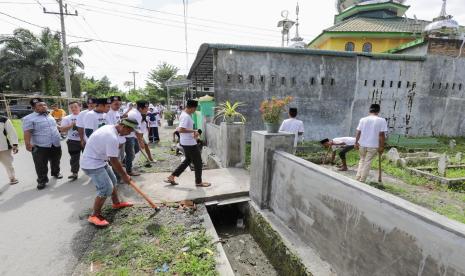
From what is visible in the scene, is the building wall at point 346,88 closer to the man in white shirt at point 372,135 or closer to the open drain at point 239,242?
the man in white shirt at point 372,135

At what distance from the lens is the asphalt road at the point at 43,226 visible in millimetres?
2957

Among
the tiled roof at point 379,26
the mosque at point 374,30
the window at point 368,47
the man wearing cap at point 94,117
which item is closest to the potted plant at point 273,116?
the man wearing cap at point 94,117

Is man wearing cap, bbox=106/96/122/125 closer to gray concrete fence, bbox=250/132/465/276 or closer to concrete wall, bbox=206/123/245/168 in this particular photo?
concrete wall, bbox=206/123/245/168

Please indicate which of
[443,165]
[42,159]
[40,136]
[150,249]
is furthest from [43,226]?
[443,165]

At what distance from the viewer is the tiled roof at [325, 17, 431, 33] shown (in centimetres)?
1959

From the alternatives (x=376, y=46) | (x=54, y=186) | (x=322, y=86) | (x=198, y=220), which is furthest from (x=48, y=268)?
(x=376, y=46)

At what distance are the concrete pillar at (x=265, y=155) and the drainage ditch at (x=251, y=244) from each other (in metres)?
0.37

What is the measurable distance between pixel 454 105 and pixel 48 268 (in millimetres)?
16382

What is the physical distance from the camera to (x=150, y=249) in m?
3.20

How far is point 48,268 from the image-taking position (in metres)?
2.87

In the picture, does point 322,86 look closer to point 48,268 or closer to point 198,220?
point 198,220

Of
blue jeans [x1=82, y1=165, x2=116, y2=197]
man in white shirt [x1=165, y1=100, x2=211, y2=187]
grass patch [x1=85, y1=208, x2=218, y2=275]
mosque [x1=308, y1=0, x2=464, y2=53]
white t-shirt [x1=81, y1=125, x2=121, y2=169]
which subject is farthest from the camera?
mosque [x1=308, y1=0, x2=464, y2=53]

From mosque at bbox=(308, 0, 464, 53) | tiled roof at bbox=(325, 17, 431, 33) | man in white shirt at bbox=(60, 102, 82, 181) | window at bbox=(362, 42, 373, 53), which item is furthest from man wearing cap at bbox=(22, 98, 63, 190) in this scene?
window at bbox=(362, 42, 373, 53)

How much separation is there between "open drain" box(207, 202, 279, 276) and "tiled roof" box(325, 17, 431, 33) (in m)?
19.6
